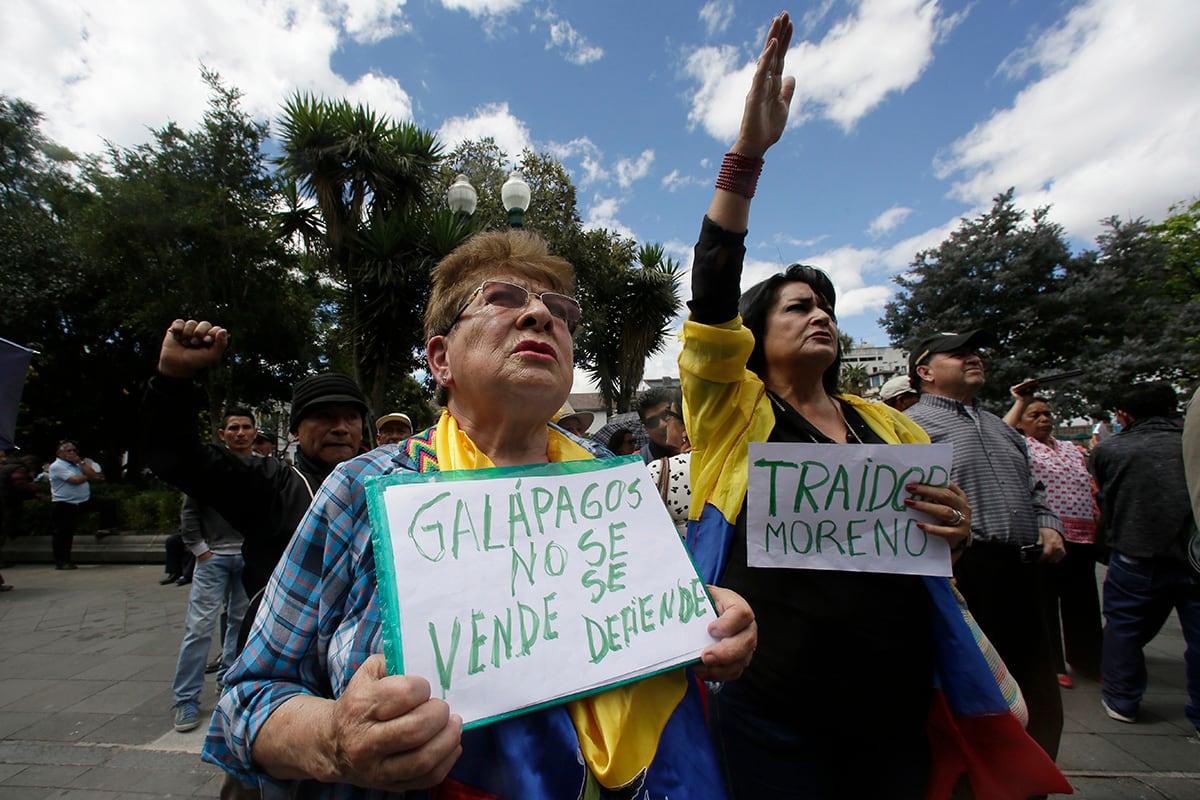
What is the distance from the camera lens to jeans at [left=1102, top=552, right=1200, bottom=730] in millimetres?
3285

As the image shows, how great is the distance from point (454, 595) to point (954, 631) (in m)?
1.35

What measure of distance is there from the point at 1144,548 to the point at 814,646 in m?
3.38

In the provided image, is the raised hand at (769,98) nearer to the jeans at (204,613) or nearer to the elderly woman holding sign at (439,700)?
the elderly woman holding sign at (439,700)

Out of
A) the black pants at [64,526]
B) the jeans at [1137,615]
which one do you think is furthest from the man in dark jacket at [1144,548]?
the black pants at [64,526]

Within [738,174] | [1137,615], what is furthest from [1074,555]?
[738,174]

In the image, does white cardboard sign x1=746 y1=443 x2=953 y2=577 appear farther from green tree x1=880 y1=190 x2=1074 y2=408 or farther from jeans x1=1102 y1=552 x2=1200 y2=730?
green tree x1=880 y1=190 x2=1074 y2=408

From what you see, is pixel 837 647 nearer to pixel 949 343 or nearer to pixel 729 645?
pixel 729 645

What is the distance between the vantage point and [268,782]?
0.92 m

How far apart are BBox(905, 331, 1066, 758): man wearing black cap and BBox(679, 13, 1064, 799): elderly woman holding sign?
949 mm

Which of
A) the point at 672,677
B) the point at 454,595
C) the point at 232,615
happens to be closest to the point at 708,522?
the point at 672,677

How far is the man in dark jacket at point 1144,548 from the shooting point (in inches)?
130

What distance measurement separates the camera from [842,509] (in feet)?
4.90

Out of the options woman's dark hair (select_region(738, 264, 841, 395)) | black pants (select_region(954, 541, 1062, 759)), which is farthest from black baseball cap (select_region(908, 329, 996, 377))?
woman's dark hair (select_region(738, 264, 841, 395))

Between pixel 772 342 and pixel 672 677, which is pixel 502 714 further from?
pixel 772 342
